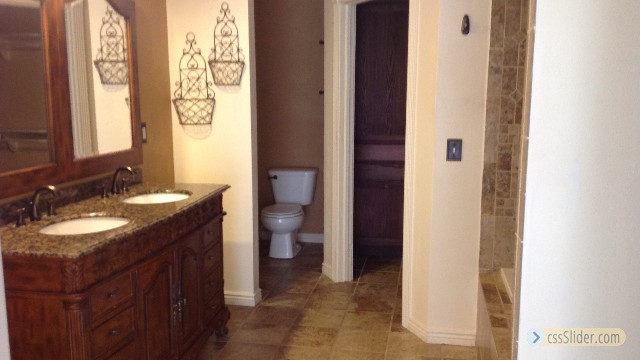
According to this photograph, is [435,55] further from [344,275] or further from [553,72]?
[344,275]

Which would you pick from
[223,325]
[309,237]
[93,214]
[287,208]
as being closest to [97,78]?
[93,214]

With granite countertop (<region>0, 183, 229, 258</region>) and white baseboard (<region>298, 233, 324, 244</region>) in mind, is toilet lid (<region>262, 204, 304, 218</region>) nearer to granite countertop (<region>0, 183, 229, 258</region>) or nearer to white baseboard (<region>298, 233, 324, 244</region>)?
white baseboard (<region>298, 233, 324, 244</region>)

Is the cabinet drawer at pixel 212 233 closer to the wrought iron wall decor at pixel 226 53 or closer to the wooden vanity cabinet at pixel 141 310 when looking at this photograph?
the wooden vanity cabinet at pixel 141 310

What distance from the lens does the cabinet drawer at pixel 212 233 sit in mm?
2805

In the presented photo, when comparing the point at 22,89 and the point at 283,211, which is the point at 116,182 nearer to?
the point at 22,89

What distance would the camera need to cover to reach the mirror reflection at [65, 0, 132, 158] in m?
2.52

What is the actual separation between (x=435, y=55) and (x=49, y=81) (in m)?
1.84

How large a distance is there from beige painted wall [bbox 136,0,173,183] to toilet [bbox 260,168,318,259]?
1.17 metres

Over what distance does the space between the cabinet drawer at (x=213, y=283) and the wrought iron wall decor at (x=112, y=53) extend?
1.13 metres

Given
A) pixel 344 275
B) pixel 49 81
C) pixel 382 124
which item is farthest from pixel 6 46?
pixel 382 124

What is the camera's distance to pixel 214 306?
116 inches

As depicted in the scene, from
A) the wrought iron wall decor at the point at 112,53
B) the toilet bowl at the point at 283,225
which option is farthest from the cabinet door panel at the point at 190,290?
the toilet bowl at the point at 283,225

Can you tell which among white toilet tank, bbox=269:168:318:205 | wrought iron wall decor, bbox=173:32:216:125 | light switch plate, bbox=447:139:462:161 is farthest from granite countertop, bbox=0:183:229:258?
white toilet tank, bbox=269:168:318:205

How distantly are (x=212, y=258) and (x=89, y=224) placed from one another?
0.77m
